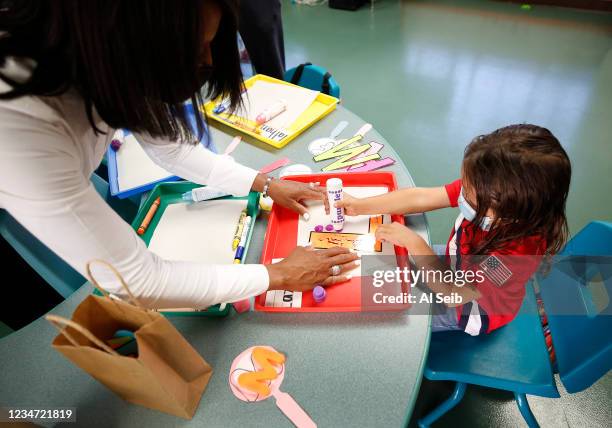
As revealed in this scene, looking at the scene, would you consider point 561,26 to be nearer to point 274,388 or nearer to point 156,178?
point 156,178

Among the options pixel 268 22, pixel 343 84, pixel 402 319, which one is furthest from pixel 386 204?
pixel 343 84

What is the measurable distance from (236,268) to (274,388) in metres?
0.24

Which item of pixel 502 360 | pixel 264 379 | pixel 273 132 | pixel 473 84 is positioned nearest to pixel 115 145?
pixel 273 132

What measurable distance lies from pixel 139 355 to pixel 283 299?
35 centimetres

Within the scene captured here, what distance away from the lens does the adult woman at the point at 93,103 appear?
0.46 m

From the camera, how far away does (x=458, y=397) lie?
1.00 metres

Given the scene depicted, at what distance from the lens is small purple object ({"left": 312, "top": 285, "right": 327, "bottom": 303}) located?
31.6 inches

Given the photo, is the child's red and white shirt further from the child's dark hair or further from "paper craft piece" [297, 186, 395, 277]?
"paper craft piece" [297, 186, 395, 277]

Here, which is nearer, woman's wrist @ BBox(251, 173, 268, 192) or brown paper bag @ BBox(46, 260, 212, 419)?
brown paper bag @ BBox(46, 260, 212, 419)

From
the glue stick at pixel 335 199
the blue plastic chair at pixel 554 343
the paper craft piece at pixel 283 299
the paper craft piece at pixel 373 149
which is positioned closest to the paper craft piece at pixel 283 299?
the paper craft piece at pixel 283 299

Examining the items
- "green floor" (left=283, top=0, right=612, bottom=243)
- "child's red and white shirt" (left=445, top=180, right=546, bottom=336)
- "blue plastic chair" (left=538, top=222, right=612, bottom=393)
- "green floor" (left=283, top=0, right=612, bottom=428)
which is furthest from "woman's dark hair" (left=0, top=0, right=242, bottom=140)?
"green floor" (left=283, top=0, right=612, bottom=243)

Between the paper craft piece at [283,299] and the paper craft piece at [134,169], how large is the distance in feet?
1.88

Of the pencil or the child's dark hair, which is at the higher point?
the child's dark hair

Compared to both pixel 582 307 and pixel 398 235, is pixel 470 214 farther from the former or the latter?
pixel 582 307
